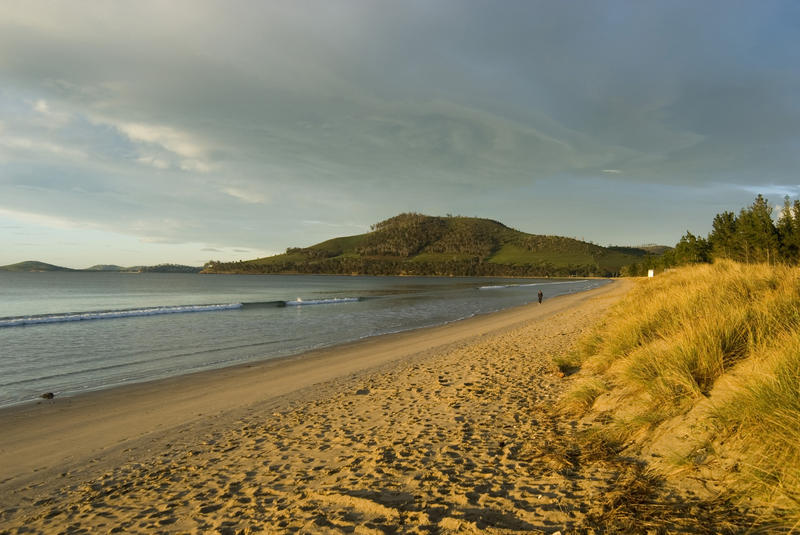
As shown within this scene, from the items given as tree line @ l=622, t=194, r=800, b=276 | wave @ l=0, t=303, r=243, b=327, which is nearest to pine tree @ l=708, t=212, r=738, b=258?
tree line @ l=622, t=194, r=800, b=276

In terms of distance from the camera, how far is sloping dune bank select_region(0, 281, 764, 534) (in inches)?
151

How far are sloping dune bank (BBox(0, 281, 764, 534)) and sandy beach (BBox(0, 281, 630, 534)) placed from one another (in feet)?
0.10

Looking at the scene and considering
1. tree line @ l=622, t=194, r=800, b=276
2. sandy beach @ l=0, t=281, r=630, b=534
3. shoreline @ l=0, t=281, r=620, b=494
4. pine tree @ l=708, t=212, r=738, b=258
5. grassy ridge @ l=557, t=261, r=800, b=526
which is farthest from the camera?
pine tree @ l=708, t=212, r=738, b=258

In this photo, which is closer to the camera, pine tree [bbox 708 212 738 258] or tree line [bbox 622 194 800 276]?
tree line [bbox 622 194 800 276]

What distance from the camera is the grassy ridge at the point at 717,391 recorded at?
11.8 feet

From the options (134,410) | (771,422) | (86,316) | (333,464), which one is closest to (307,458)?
(333,464)

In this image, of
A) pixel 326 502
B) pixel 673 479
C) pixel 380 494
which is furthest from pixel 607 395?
pixel 326 502

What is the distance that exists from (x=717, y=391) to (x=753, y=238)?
5799cm

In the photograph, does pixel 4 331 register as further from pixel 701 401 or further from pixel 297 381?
pixel 701 401

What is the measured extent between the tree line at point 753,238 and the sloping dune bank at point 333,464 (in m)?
40.5

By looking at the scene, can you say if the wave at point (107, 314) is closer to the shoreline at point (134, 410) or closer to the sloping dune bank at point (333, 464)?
the shoreline at point (134, 410)

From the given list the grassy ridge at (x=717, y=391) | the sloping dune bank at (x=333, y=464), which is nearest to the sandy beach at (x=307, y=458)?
the sloping dune bank at (x=333, y=464)

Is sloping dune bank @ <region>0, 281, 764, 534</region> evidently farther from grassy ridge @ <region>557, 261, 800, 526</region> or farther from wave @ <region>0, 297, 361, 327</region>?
wave @ <region>0, 297, 361, 327</region>

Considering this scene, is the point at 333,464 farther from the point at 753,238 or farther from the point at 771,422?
the point at 753,238
